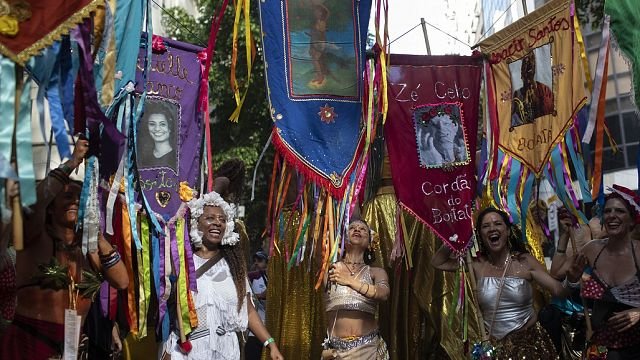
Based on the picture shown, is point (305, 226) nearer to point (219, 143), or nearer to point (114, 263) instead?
point (114, 263)

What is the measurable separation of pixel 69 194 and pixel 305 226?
8.44 feet

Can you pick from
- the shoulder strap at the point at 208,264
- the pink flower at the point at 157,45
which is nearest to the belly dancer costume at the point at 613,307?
the shoulder strap at the point at 208,264

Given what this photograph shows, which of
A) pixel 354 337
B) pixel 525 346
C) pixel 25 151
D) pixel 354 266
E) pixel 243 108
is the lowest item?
pixel 525 346

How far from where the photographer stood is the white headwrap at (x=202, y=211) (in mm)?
6250

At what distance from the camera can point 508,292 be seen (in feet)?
20.9

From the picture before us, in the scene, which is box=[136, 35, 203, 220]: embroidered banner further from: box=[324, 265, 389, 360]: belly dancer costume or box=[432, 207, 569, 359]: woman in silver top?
box=[432, 207, 569, 359]: woman in silver top

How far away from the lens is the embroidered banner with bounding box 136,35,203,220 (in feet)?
21.1

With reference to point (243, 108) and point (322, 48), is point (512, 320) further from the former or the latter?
point (243, 108)

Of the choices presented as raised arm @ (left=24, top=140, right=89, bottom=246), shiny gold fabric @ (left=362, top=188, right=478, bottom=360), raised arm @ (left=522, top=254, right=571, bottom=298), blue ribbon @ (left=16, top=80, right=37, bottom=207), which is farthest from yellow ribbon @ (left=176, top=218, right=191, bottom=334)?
shiny gold fabric @ (left=362, top=188, right=478, bottom=360)

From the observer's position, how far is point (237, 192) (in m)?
7.89

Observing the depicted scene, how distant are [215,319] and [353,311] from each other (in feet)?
3.72

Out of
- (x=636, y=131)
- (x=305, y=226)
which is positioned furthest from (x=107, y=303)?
(x=636, y=131)

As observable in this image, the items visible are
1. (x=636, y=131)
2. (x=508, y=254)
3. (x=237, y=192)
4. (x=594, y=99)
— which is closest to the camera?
(x=594, y=99)

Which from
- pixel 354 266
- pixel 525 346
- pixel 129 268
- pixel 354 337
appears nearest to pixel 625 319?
pixel 525 346
